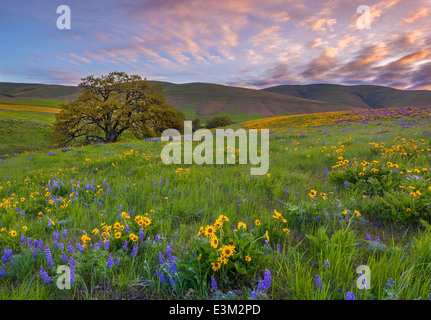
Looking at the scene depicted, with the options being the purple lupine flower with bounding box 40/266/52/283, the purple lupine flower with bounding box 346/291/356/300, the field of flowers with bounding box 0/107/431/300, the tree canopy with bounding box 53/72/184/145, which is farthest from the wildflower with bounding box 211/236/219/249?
the tree canopy with bounding box 53/72/184/145

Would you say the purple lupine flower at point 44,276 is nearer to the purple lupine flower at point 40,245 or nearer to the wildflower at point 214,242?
the purple lupine flower at point 40,245

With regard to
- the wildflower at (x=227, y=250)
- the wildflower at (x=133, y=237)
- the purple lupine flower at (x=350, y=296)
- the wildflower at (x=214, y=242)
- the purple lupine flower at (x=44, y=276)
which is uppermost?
the wildflower at (x=214, y=242)

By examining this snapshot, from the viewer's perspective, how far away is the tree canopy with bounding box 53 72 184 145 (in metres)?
25.6

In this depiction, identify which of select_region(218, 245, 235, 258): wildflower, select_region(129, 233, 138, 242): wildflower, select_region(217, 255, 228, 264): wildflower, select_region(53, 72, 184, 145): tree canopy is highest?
select_region(53, 72, 184, 145): tree canopy

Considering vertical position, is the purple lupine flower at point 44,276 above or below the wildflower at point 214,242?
below

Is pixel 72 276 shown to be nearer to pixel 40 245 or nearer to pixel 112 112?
pixel 40 245

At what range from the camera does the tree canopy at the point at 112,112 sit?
25.6 metres

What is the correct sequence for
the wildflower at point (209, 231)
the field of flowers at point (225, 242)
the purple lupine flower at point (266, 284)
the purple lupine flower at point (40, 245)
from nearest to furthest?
the purple lupine flower at point (266, 284) → the field of flowers at point (225, 242) → the wildflower at point (209, 231) → the purple lupine flower at point (40, 245)

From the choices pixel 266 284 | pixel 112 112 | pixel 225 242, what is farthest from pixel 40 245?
pixel 112 112

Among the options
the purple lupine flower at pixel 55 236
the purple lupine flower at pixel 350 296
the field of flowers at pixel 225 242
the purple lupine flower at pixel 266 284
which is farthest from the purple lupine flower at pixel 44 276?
the purple lupine flower at pixel 350 296

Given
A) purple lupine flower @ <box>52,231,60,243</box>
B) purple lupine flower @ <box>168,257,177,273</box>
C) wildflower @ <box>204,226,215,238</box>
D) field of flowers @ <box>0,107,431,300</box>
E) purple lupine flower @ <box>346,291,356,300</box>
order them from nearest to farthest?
purple lupine flower @ <box>346,291,356,300</box>
field of flowers @ <box>0,107,431,300</box>
purple lupine flower @ <box>168,257,177,273</box>
wildflower @ <box>204,226,215,238</box>
purple lupine flower @ <box>52,231,60,243</box>

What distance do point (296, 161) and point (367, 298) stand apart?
5.29 m

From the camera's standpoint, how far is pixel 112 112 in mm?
28516

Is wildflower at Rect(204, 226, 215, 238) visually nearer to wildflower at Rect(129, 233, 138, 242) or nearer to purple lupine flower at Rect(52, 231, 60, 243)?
wildflower at Rect(129, 233, 138, 242)
